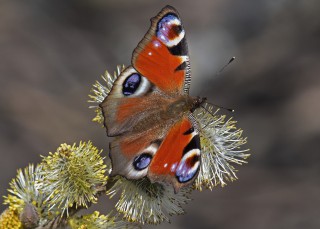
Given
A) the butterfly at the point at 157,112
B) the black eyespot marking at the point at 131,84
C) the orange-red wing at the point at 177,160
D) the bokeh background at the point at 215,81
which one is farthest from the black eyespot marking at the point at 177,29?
the bokeh background at the point at 215,81

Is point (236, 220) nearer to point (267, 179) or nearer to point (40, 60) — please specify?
point (267, 179)

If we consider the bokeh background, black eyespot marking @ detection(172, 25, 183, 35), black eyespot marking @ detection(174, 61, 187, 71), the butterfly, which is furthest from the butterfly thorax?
the bokeh background

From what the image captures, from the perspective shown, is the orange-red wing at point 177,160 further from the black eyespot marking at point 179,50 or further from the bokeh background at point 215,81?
the bokeh background at point 215,81

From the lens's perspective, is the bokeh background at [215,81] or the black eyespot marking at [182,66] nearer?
the black eyespot marking at [182,66]

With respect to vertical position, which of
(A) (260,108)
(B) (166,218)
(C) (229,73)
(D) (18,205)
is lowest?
(B) (166,218)

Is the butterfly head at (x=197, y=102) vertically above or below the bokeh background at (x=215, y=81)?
Answer: below

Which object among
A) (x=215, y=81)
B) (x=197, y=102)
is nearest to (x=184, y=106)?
(x=197, y=102)

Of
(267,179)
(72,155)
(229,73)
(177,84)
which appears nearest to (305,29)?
(229,73)
